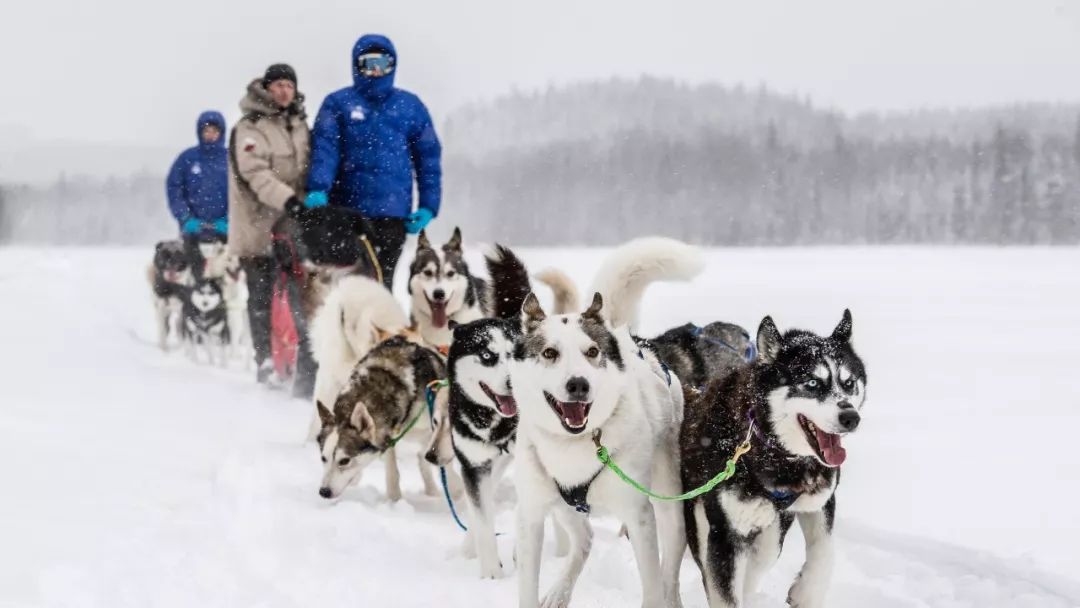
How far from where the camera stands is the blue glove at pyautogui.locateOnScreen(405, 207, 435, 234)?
586cm

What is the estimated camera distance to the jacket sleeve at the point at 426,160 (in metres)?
5.89

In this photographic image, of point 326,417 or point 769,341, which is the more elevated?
point 769,341

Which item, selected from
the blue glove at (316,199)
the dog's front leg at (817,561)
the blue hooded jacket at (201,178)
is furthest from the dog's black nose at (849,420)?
the blue hooded jacket at (201,178)

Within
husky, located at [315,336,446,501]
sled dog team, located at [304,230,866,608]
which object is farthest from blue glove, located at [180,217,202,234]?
sled dog team, located at [304,230,866,608]

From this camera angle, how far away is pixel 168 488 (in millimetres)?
4055

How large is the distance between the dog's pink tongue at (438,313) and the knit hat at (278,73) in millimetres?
2518

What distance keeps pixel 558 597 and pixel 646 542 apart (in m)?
0.52

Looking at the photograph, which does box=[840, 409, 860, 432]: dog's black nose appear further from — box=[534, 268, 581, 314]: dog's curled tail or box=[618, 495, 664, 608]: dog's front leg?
box=[534, 268, 581, 314]: dog's curled tail

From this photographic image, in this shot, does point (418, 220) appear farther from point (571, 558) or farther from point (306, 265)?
point (571, 558)

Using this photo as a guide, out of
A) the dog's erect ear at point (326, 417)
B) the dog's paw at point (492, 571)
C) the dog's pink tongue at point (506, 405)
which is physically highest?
the dog's pink tongue at point (506, 405)

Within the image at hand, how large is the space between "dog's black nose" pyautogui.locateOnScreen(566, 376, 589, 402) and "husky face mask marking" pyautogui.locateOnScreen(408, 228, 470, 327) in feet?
9.13

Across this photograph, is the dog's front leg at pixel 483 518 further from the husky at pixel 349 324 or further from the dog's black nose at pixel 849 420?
the dog's black nose at pixel 849 420

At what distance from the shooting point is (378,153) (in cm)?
575

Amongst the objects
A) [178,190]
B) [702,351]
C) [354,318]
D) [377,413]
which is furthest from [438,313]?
[178,190]
